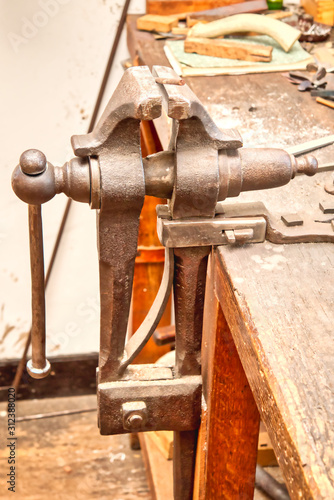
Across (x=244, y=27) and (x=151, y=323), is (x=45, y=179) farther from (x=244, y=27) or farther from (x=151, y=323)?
(x=244, y=27)

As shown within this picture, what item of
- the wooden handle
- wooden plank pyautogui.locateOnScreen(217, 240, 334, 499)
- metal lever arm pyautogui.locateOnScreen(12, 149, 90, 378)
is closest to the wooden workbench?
wooden plank pyautogui.locateOnScreen(217, 240, 334, 499)

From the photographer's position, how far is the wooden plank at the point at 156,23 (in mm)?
1877

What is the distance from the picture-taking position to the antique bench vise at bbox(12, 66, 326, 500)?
802 millimetres

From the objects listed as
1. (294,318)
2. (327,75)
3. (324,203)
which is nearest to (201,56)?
(327,75)

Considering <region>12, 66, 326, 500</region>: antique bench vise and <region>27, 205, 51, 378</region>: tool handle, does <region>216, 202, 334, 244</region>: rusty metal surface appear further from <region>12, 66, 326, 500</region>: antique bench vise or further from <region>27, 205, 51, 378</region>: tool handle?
<region>27, 205, 51, 378</region>: tool handle

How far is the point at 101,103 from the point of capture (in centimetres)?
225

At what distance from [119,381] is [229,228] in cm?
31

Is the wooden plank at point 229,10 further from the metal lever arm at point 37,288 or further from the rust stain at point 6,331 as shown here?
the rust stain at point 6,331

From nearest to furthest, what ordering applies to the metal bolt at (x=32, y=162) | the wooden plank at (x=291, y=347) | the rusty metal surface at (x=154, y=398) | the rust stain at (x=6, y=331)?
1. the wooden plank at (x=291, y=347)
2. the metal bolt at (x=32, y=162)
3. the rusty metal surface at (x=154, y=398)
4. the rust stain at (x=6, y=331)

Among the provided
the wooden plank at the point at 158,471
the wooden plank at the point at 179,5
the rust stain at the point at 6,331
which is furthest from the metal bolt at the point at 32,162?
the rust stain at the point at 6,331

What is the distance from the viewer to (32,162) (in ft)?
2.56

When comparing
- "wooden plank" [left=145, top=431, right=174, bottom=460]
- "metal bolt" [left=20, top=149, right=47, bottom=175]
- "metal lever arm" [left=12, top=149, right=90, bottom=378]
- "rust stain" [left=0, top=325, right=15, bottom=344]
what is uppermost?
"metal bolt" [left=20, top=149, right=47, bottom=175]

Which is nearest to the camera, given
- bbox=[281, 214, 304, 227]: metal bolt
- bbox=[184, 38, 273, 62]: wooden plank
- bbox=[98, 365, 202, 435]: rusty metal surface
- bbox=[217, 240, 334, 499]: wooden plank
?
bbox=[217, 240, 334, 499]: wooden plank

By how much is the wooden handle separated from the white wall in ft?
1.42
